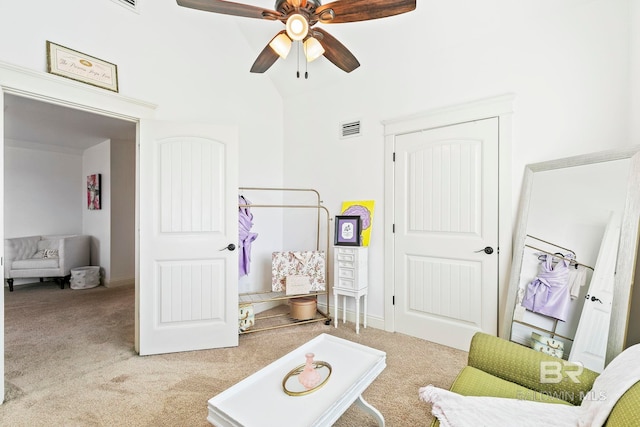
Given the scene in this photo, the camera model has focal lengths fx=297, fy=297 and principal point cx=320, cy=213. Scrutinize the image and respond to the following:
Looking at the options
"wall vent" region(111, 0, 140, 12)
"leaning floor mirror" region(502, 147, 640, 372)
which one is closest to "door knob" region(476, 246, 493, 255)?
"leaning floor mirror" region(502, 147, 640, 372)

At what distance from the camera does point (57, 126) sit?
14.1ft

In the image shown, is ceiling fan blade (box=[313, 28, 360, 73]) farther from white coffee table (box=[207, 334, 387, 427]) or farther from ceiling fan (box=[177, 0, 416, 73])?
white coffee table (box=[207, 334, 387, 427])

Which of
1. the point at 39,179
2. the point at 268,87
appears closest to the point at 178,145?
the point at 268,87

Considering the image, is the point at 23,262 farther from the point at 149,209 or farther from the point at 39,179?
the point at 149,209

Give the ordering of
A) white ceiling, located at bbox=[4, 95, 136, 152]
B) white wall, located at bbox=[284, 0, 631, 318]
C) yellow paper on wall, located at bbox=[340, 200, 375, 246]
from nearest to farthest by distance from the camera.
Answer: white wall, located at bbox=[284, 0, 631, 318]
yellow paper on wall, located at bbox=[340, 200, 375, 246]
white ceiling, located at bbox=[4, 95, 136, 152]

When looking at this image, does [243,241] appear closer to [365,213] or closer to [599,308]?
[365,213]

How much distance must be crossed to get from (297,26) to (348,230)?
1949 mm

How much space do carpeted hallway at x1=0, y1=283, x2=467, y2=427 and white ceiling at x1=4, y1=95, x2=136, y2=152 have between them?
2.43m

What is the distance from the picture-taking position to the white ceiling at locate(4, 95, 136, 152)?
11.6 ft

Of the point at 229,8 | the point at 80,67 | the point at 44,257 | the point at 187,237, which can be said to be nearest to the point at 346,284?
the point at 187,237

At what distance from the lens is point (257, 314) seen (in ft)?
11.9

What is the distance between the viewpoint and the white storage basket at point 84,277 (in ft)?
15.9

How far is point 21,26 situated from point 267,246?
2846 millimetres

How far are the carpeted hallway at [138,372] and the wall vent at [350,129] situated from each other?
84.0 inches
